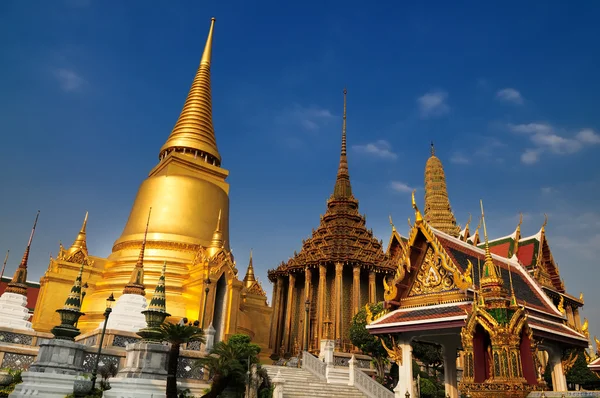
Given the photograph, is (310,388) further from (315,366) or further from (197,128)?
(197,128)

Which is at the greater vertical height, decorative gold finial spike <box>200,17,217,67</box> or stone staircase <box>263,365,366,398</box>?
decorative gold finial spike <box>200,17,217,67</box>

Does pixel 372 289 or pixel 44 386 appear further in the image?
pixel 372 289

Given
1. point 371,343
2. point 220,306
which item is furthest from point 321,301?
point 371,343

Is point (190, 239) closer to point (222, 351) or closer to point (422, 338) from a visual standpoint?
point (222, 351)

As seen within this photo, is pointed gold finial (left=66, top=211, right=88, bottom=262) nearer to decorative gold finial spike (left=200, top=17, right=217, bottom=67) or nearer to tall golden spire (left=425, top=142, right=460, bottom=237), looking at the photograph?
decorative gold finial spike (left=200, top=17, right=217, bottom=67)

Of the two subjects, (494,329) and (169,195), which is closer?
(494,329)

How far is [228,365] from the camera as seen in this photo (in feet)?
42.4

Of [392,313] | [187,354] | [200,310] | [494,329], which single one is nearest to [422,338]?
[392,313]

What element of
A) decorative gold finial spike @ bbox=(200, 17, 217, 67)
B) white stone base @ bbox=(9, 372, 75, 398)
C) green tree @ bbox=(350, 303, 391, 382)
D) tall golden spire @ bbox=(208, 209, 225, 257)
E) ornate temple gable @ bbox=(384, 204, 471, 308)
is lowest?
white stone base @ bbox=(9, 372, 75, 398)

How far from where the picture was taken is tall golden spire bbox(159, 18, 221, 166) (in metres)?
30.9

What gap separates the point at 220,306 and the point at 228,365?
33.0 ft

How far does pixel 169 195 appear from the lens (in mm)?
27609

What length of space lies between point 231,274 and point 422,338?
40.7ft

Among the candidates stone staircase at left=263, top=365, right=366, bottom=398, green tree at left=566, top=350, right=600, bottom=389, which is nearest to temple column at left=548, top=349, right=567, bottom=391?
stone staircase at left=263, top=365, right=366, bottom=398
